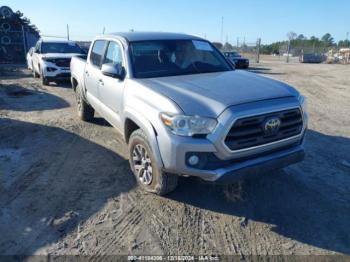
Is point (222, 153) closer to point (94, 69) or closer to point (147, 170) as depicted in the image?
point (147, 170)

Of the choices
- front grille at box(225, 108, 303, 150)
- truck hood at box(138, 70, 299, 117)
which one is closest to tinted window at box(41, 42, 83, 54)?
truck hood at box(138, 70, 299, 117)

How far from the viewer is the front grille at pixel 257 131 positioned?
3.38 m

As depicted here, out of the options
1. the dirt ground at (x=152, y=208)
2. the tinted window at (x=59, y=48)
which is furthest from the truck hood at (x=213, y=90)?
the tinted window at (x=59, y=48)

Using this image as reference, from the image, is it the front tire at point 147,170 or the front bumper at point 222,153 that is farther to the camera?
the front tire at point 147,170

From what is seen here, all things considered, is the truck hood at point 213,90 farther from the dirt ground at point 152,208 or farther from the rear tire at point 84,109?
the rear tire at point 84,109

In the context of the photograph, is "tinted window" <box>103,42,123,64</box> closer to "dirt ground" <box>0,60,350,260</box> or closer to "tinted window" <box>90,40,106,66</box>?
"tinted window" <box>90,40,106,66</box>

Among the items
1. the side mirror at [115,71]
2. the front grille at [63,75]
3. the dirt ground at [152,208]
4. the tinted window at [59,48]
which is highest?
the tinted window at [59,48]

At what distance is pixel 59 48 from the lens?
1345cm

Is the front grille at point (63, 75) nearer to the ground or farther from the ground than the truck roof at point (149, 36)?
nearer to the ground

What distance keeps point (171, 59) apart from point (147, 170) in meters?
1.73

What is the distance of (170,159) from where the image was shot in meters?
3.45

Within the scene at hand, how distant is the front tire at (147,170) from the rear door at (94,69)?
1822 millimetres

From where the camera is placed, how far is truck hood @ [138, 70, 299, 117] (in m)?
3.44

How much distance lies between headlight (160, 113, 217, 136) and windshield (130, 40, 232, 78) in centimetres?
132
